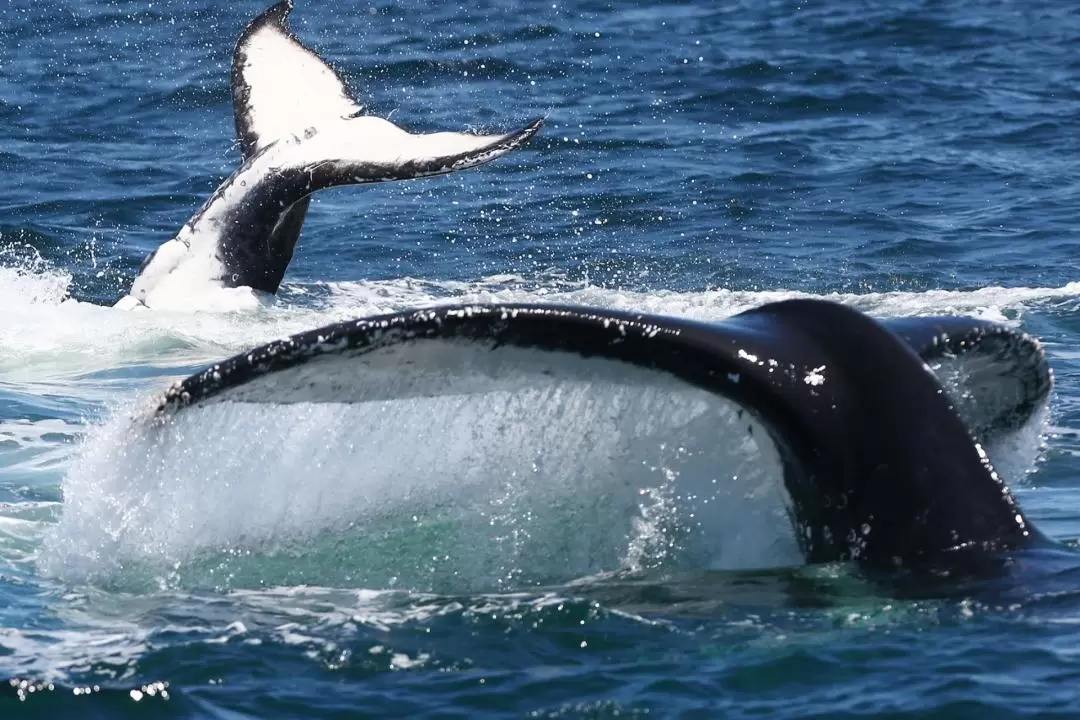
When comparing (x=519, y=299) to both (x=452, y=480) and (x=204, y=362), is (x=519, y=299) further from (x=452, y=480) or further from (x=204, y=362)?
(x=452, y=480)

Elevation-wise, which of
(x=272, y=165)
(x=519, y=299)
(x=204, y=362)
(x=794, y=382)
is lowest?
(x=204, y=362)

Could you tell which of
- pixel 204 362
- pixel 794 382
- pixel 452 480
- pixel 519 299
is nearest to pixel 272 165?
pixel 204 362

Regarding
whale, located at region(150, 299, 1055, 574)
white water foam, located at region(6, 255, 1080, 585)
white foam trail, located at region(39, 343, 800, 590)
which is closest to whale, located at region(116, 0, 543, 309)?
white water foam, located at region(6, 255, 1080, 585)

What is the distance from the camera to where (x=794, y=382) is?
4758 millimetres

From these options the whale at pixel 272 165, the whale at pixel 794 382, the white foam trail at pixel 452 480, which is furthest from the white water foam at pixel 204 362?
the whale at pixel 794 382

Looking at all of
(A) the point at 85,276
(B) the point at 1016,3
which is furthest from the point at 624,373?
(B) the point at 1016,3

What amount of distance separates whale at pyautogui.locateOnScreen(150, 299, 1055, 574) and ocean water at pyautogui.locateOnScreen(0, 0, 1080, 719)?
176mm

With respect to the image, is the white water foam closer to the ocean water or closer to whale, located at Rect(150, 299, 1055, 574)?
the ocean water

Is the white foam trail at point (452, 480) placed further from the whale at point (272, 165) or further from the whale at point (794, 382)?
the whale at point (272, 165)

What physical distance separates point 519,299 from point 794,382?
958 cm

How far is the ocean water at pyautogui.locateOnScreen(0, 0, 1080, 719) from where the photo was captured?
5027 millimetres

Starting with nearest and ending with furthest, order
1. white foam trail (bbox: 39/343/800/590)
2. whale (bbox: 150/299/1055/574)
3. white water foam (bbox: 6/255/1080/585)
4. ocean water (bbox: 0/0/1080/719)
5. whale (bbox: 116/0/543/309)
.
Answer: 1. whale (bbox: 150/299/1055/574)
2. white foam trail (bbox: 39/343/800/590)
3. ocean water (bbox: 0/0/1080/719)
4. white water foam (bbox: 6/255/1080/585)
5. whale (bbox: 116/0/543/309)

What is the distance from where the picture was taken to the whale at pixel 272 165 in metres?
10.8

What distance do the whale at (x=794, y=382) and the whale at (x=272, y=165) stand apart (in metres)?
5.57
